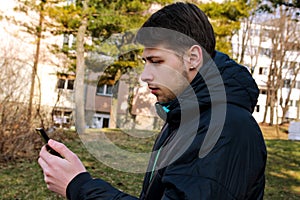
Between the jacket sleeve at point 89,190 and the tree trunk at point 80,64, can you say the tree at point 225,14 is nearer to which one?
the tree trunk at point 80,64

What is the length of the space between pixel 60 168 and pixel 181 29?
1.77 ft

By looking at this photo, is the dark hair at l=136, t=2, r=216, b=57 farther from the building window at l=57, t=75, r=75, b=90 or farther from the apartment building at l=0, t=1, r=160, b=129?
the building window at l=57, t=75, r=75, b=90

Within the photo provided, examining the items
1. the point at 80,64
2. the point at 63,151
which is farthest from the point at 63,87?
the point at 63,151

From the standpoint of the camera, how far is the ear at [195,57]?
3.99 ft

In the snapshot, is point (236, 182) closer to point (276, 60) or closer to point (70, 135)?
point (70, 135)

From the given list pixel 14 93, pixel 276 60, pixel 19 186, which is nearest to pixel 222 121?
pixel 19 186

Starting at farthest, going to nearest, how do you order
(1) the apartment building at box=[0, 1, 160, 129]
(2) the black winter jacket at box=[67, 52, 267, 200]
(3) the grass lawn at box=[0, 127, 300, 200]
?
(1) the apartment building at box=[0, 1, 160, 129], (3) the grass lawn at box=[0, 127, 300, 200], (2) the black winter jacket at box=[67, 52, 267, 200]

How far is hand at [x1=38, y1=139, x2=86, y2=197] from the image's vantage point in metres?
1.22

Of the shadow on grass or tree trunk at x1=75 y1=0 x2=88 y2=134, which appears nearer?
the shadow on grass

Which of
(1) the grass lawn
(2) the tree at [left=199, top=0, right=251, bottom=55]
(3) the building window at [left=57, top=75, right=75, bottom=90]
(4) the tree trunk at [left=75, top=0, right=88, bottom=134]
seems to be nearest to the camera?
(1) the grass lawn

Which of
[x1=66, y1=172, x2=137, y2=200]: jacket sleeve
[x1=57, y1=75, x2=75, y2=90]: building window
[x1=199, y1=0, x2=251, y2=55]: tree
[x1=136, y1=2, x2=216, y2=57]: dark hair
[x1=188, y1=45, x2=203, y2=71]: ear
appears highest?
[x1=199, y1=0, x2=251, y2=55]: tree

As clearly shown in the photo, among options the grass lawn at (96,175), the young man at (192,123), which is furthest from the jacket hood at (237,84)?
the grass lawn at (96,175)

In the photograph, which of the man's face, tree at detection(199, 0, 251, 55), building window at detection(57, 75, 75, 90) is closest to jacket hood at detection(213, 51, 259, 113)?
the man's face

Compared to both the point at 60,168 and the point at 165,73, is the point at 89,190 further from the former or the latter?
the point at 165,73
